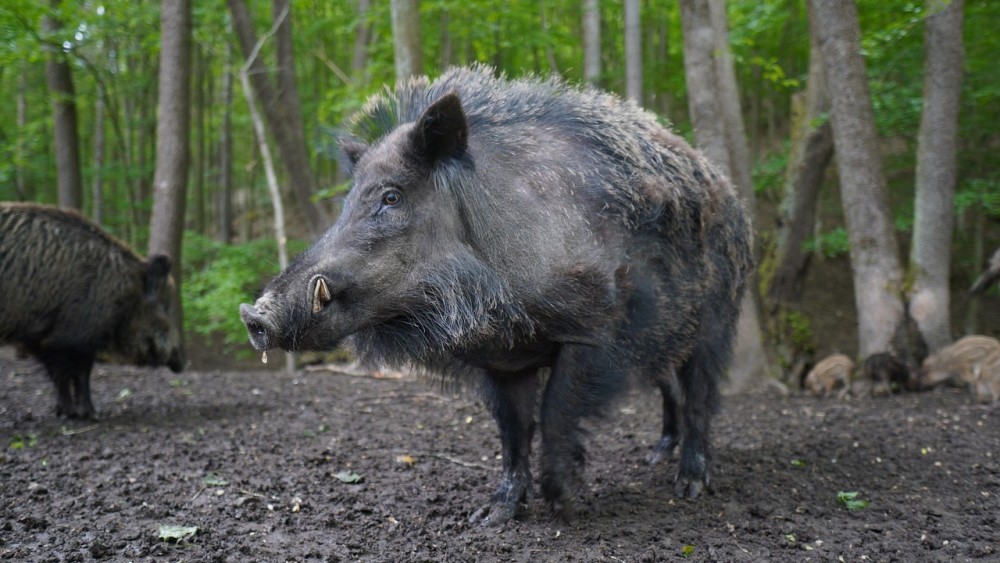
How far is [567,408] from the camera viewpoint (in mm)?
3652

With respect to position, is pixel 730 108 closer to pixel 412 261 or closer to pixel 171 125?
pixel 171 125

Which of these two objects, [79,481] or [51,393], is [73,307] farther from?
[79,481]

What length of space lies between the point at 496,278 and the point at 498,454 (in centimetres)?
220

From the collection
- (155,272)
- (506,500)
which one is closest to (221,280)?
(155,272)

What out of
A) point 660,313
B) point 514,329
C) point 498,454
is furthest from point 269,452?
point 660,313

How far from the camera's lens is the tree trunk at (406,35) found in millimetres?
8273

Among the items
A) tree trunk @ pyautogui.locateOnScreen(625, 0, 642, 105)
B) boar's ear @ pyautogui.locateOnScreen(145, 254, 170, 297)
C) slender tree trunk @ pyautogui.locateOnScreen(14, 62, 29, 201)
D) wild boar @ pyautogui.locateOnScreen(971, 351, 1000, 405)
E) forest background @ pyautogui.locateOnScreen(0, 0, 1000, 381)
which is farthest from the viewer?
slender tree trunk @ pyautogui.locateOnScreen(14, 62, 29, 201)

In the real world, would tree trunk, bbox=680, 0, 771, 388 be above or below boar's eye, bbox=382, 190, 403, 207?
above

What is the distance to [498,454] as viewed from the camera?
5.34 meters

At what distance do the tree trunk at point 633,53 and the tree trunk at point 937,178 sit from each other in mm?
3433

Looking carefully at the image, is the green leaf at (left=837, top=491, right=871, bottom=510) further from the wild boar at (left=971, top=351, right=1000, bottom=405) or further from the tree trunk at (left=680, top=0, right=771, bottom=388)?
the wild boar at (left=971, top=351, right=1000, bottom=405)

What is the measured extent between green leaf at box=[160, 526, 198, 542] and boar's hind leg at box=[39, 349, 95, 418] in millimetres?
3375

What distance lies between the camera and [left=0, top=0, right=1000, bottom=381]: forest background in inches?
297

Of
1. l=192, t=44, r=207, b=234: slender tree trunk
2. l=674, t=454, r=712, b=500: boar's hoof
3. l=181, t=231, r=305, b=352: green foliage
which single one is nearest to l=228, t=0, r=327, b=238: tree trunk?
l=181, t=231, r=305, b=352: green foliage
